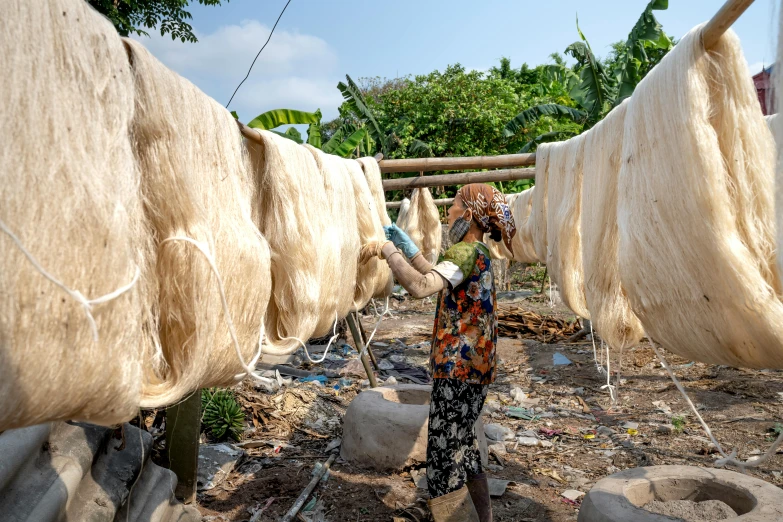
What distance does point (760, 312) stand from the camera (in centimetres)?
150

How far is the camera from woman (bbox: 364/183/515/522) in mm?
2947

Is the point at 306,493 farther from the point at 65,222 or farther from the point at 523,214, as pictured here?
the point at 523,214

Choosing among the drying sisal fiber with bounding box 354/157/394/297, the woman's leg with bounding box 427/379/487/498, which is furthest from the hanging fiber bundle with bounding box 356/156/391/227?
the woman's leg with bounding box 427/379/487/498

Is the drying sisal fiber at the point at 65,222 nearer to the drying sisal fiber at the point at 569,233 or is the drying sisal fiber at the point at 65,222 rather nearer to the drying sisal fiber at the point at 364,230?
the drying sisal fiber at the point at 364,230

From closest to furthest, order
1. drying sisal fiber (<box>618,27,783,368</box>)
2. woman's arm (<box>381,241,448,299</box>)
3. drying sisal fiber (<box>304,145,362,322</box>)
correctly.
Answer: drying sisal fiber (<box>618,27,783,368</box>)
drying sisal fiber (<box>304,145,362,322</box>)
woman's arm (<box>381,241,448,299</box>)

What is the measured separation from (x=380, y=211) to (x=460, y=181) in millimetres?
1806

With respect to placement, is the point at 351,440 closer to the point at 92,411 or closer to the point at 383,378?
the point at 383,378

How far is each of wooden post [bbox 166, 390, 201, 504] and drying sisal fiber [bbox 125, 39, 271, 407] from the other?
6.07 feet

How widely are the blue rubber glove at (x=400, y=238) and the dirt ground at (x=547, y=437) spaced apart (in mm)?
1221

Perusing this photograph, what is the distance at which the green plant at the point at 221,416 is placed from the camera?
15.5ft

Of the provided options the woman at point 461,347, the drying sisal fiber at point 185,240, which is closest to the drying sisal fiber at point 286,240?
the drying sisal fiber at point 185,240

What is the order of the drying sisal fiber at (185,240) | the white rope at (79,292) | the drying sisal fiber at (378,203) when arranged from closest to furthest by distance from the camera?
1. the white rope at (79,292)
2. the drying sisal fiber at (185,240)
3. the drying sisal fiber at (378,203)

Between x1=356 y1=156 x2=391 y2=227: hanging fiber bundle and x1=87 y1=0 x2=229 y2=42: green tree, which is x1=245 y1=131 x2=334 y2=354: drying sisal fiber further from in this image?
x1=87 y1=0 x2=229 y2=42: green tree

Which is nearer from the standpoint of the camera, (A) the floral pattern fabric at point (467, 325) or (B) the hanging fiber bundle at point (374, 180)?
(A) the floral pattern fabric at point (467, 325)
